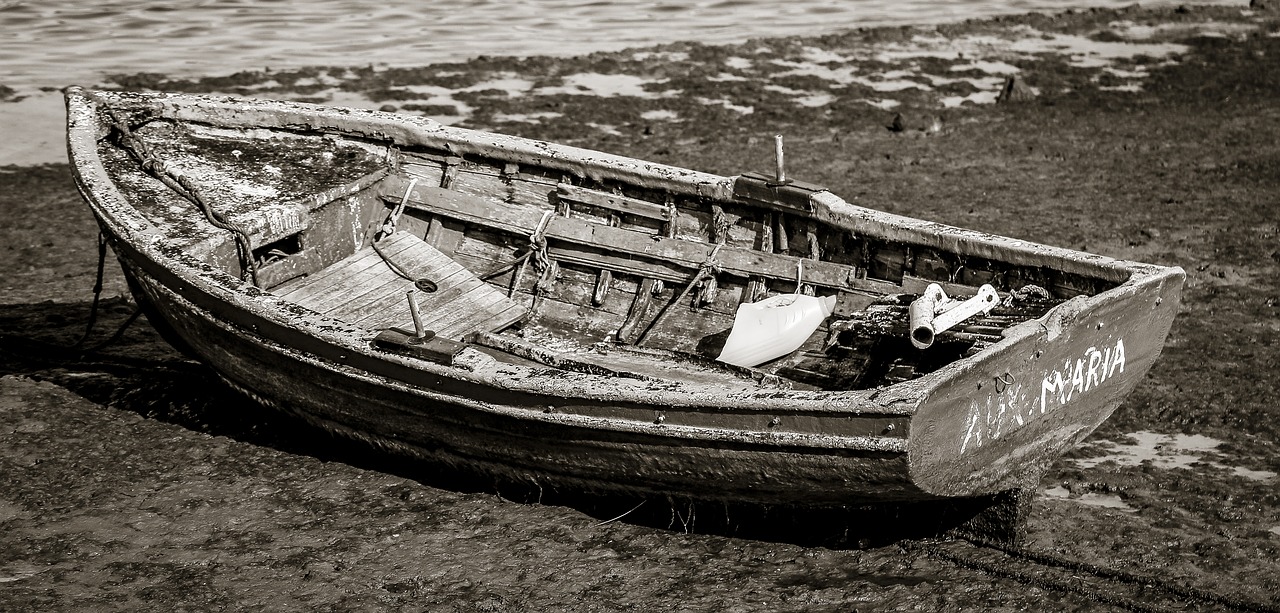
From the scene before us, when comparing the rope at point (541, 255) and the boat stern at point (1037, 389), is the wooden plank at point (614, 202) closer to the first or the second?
the rope at point (541, 255)

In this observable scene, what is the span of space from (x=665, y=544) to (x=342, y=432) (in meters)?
1.70

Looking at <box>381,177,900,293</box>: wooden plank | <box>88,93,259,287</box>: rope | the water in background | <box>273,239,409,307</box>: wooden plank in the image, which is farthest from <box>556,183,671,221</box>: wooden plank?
the water in background

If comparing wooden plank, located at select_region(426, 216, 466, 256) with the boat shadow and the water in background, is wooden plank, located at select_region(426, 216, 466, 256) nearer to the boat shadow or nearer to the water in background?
the boat shadow

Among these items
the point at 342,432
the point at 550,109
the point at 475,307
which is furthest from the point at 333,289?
the point at 550,109

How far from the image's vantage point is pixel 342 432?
6160 millimetres

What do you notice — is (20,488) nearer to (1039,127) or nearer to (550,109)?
(550,109)

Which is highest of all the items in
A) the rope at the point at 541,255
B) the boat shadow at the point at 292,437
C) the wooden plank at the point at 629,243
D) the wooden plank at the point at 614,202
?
the wooden plank at the point at 614,202

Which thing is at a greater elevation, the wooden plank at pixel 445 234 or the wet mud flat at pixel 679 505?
the wooden plank at pixel 445 234

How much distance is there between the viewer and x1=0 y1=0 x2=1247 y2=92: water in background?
1446 centimetres

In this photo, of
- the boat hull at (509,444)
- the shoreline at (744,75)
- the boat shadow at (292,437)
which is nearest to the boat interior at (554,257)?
the boat hull at (509,444)

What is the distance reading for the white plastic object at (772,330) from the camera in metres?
6.41

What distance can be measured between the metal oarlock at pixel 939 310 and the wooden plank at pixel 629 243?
0.67 metres

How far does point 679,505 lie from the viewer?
5523mm

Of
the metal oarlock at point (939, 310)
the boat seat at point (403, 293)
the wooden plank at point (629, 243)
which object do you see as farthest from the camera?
the boat seat at point (403, 293)
